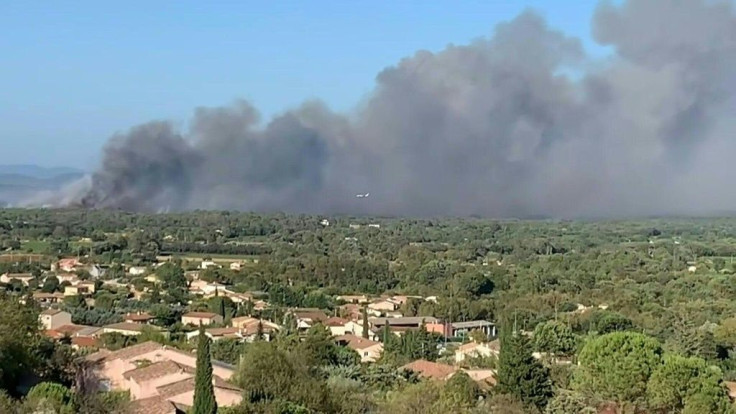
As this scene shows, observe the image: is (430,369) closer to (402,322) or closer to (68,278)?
(402,322)

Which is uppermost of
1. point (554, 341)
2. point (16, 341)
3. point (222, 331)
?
point (16, 341)

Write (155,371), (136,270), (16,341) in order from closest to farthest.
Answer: (16,341) → (155,371) → (136,270)

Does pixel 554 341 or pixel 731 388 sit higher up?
pixel 554 341

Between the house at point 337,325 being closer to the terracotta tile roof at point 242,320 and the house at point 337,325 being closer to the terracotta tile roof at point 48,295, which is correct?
the terracotta tile roof at point 242,320

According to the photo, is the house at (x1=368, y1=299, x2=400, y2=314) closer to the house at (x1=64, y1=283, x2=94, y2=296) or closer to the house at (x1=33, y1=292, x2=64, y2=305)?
the house at (x1=64, y1=283, x2=94, y2=296)

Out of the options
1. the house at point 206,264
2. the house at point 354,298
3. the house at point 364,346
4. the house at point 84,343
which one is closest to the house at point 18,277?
the house at point 206,264

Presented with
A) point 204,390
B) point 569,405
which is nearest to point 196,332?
point 569,405

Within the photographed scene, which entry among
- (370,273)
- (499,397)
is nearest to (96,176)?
(370,273)

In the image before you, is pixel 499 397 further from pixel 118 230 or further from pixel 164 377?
pixel 118 230
